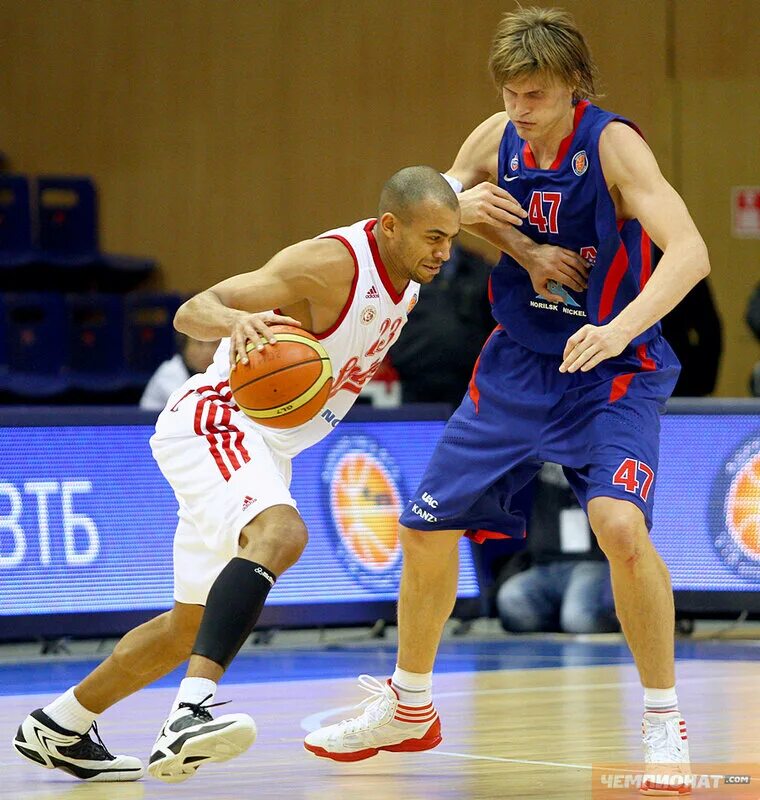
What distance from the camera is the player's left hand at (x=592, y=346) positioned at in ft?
14.1

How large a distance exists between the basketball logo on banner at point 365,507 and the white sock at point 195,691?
4.27 metres

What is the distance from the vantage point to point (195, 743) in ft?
13.2

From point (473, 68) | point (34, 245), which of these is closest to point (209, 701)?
point (34, 245)

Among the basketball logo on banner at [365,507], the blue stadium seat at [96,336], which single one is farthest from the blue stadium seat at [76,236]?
the basketball logo on banner at [365,507]

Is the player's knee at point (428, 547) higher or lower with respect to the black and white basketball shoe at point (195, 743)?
higher

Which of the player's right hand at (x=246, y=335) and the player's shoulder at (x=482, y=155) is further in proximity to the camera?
the player's shoulder at (x=482, y=155)

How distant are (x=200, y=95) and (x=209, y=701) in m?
10.6

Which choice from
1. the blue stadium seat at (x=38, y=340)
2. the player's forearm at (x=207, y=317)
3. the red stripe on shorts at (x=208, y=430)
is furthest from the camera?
the blue stadium seat at (x=38, y=340)

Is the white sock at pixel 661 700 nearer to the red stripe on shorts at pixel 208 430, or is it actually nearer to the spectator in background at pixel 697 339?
the red stripe on shorts at pixel 208 430

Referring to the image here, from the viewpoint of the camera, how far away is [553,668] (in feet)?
25.1

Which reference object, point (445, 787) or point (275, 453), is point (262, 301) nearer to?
point (275, 453)

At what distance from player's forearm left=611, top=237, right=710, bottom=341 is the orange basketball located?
2.78 ft

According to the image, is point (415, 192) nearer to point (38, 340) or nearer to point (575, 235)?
point (575, 235)

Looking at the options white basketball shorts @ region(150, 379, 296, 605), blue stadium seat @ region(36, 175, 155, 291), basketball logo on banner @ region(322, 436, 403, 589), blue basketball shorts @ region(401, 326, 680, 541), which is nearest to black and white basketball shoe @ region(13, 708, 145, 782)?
white basketball shorts @ region(150, 379, 296, 605)
